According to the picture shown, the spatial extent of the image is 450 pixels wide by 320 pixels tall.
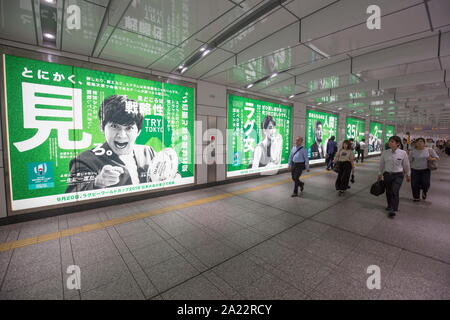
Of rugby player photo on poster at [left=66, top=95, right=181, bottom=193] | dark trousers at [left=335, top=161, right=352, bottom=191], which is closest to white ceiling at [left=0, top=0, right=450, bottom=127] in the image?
rugby player photo on poster at [left=66, top=95, right=181, bottom=193]

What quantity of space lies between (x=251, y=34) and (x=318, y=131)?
9630mm

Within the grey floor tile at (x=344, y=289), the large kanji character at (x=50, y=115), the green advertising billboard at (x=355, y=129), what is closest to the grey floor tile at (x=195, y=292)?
the grey floor tile at (x=344, y=289)

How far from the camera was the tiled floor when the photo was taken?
227 cm

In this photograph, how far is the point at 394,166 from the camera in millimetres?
4453

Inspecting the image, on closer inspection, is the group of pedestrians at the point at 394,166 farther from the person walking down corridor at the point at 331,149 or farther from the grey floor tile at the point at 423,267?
the person walking down corridor at the point at 331,149

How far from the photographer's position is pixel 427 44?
13.4ft

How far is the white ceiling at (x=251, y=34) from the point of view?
304 cm

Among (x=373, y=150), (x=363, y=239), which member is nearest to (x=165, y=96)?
(x=363, y=239)

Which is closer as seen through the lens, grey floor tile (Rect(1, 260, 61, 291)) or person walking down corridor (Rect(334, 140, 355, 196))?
grey floor tile (Rect(1, 260, 61, 291))

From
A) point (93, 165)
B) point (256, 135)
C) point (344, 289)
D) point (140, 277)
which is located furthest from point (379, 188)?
point (93, 165)

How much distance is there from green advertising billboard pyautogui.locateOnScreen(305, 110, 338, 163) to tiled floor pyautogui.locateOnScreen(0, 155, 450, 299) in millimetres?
6811

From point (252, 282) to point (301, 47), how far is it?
15.3ft

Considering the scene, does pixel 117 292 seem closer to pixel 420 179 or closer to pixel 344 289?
pixel 344 289

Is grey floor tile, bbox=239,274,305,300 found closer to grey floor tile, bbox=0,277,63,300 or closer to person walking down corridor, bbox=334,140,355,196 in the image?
grey floor tile, bbox=0,277,63,300
